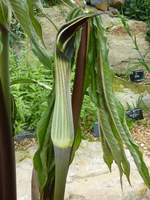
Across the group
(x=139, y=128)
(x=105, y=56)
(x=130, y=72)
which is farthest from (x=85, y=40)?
(x=130, y=72)

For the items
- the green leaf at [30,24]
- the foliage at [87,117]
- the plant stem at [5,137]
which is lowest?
the foliage at [87,117]

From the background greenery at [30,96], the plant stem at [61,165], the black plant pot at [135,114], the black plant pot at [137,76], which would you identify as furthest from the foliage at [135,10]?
the plant stem at [61,165]

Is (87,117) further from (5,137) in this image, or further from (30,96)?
(5,137)

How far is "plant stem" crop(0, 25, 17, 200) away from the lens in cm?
88

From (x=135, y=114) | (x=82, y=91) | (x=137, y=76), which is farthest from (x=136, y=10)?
(x=82, y=91)

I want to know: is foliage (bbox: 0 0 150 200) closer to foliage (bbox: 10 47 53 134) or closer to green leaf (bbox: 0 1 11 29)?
green leaf (bbox: 0 1 11 29)

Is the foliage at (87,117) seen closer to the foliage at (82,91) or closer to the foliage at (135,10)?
the foliage at (82,91)

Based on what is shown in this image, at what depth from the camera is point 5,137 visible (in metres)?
0.91

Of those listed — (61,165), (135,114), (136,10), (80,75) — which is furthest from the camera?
(136,10)

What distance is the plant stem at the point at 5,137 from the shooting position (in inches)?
34.8

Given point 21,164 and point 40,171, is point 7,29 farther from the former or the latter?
point 21,164

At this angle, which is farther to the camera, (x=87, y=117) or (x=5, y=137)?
(x=87, y=117)

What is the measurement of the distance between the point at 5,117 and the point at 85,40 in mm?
196

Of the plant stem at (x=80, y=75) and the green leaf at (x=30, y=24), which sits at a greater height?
the green leaf at (x=30, y=24)
